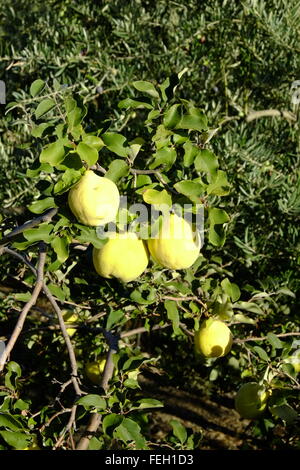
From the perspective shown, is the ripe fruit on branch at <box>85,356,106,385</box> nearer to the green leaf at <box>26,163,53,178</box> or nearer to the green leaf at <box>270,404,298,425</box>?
the green leaf at <box>270,404,298,425</box>

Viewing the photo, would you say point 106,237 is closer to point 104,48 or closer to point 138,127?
point 138,127

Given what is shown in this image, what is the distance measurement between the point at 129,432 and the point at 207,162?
598 mm

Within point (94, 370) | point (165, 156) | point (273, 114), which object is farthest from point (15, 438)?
point (273, 114)

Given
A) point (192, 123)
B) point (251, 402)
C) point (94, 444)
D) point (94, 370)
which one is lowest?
point (94, 370)

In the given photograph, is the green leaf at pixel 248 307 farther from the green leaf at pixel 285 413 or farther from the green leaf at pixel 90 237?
the green leaf at pixel 90 237

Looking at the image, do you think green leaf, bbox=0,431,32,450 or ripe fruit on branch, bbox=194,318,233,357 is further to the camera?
ripe fruit on branch, bbox=194,318,233,357

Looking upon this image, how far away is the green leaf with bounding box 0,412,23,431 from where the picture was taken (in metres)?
1.14

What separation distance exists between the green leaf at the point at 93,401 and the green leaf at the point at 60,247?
32 centimetres

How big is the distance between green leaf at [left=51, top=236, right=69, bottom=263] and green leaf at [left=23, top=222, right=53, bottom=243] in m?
0.01

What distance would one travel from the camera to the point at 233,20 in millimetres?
1945

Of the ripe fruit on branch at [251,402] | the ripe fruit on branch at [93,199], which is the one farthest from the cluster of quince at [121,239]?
the ripe fruit on branch at [251,402]

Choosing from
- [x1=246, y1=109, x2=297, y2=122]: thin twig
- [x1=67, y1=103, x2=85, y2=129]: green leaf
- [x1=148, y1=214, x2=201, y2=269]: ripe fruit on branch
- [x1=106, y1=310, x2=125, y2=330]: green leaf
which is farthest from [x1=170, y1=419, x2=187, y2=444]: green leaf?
[x1=246, y1=109, x2=297, y2=122]: thin twig

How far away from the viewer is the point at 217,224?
3.57 ft

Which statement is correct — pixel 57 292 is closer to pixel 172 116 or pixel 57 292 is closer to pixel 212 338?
pixel 212 338
